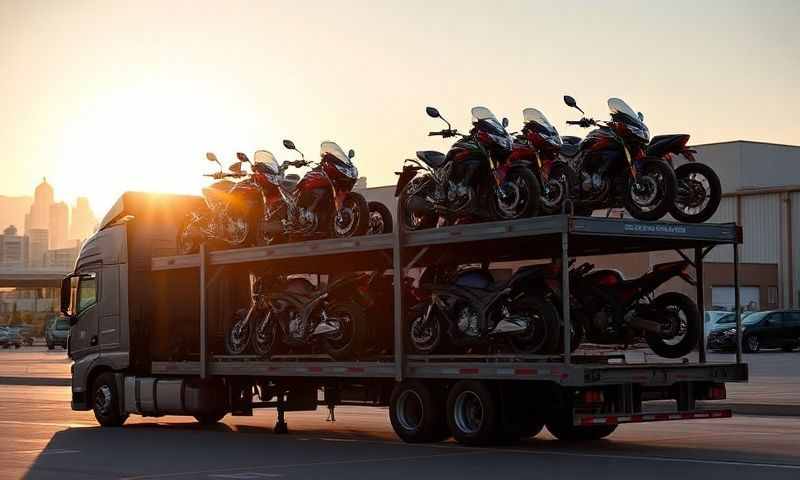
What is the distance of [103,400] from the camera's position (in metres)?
21.4

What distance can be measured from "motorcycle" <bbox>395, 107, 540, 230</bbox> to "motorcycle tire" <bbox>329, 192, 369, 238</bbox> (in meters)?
1.00

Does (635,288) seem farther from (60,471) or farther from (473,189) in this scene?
(60,471)

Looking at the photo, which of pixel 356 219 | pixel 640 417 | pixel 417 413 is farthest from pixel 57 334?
pixel 640 417

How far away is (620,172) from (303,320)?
4.79 m

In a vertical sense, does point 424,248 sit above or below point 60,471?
above

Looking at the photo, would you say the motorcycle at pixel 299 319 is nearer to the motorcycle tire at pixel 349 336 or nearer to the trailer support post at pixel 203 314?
the motorcycle tire at pixel 349 336

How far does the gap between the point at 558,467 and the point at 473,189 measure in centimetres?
412

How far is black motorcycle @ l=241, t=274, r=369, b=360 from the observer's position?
57.9ft

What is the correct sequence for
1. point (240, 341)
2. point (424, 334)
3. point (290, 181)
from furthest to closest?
1. point (290, 181)
2. point (240, 341)
3. point (424, 334)

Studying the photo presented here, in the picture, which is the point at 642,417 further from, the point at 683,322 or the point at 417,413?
the point at 417,413

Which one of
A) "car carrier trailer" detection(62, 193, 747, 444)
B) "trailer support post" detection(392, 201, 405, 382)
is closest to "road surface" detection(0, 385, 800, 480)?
"car carrier trailer" detection(62, 193, 747, 444)

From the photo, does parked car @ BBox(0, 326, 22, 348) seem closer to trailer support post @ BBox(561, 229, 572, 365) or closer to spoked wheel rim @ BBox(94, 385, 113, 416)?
spoked wheel rim @ BBox(94, 385, 113, 416)

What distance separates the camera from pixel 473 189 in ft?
54.4

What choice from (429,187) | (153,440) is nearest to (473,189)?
(429,187)
